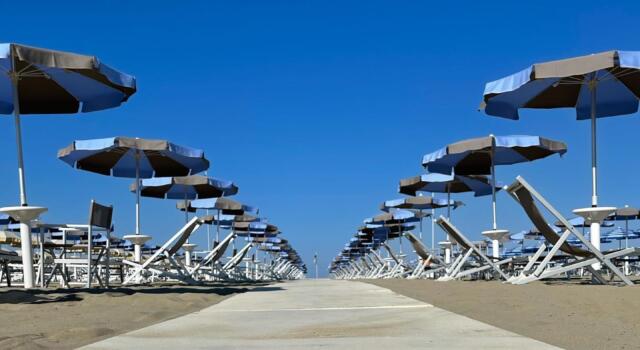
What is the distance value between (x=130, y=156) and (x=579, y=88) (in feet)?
24.3

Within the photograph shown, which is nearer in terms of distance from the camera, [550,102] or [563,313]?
[563,313]

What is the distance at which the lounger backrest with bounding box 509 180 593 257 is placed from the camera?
297 inches

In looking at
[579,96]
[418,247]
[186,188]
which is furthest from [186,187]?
[579,96]

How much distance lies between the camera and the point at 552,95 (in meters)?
9.97

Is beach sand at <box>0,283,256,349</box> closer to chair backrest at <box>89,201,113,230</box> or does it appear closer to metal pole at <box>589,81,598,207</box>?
chair backrest at <box>89,201,113,230</box>

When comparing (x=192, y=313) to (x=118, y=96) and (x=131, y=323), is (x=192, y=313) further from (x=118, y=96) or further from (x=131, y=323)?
(x=118, y=96)

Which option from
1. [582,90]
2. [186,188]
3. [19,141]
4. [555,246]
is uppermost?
[582,90]

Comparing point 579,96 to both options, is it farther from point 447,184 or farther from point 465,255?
point 447,184

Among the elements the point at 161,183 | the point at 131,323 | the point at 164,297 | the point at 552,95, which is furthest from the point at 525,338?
the point at 161,183

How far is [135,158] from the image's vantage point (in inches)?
462

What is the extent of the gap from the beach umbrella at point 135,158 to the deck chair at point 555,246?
5.09 meters

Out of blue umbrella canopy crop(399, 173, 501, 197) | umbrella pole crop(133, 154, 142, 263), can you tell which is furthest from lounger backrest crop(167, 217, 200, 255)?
blue umbrella canopy crop(399, 173, 501, 197)

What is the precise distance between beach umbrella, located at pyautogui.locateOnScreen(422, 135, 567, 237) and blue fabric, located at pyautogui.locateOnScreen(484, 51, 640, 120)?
1.08 m

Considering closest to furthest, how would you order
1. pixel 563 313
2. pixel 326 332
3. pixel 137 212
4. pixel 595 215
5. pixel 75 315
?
pixel 326 332 < pixel 563 313 < pixel 75 315 < pixel 595 215 < pixel 137 212
